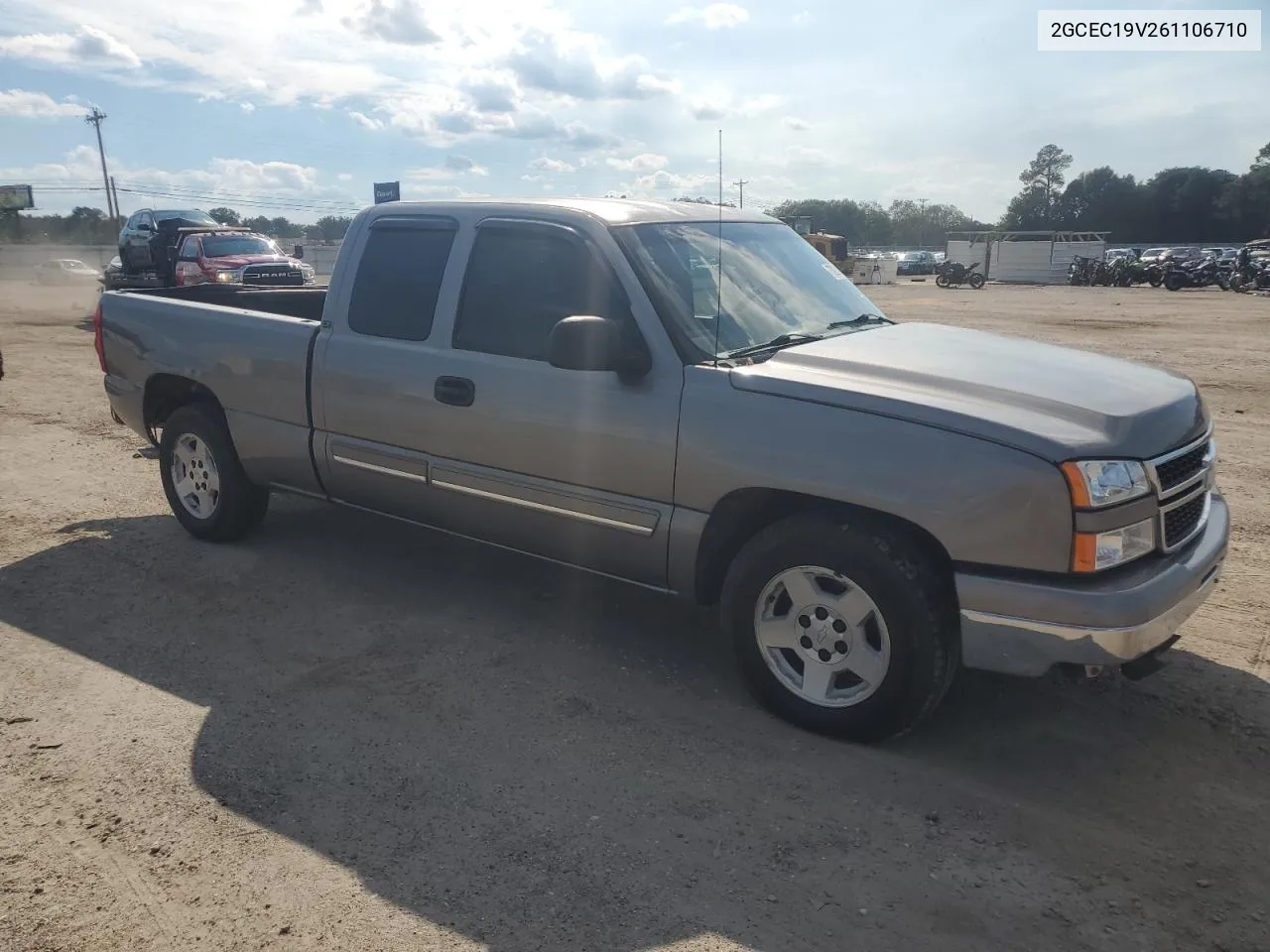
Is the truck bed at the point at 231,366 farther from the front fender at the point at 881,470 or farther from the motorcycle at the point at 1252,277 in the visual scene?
the motorcycle at the point at 1252,277

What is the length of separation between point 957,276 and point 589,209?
43.3 meters

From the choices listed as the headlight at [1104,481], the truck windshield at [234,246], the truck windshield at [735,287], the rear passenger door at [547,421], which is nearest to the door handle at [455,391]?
the rear passenger door at [547,421]

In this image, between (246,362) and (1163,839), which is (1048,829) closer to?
(1163,839)

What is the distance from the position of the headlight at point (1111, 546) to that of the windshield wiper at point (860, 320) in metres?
1.59

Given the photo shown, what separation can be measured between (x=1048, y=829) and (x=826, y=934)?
93cm

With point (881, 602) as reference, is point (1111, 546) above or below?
above

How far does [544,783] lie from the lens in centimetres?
338

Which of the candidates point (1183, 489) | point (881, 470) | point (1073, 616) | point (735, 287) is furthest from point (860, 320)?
point (1073, 616)

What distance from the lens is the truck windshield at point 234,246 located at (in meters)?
18.9

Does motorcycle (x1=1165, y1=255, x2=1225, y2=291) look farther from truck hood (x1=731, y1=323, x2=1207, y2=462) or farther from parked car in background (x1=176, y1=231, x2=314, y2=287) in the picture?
truck hood (x1=731, y1=323, x2=1207, y2=462)

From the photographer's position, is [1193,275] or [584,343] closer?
[584,343]

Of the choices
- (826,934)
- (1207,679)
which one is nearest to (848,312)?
(1207,679)

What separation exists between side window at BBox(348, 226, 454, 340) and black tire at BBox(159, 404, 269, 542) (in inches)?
51.3

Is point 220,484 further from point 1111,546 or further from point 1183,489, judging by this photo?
point 1183,489
